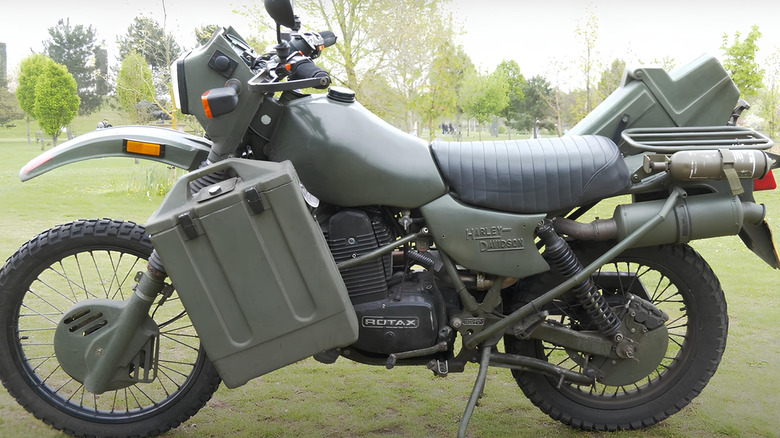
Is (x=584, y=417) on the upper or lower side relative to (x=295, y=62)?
lower

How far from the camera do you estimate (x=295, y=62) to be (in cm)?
264

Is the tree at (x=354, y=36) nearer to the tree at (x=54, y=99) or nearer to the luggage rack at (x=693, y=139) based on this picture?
the luggage rack at (x=693, y=139)

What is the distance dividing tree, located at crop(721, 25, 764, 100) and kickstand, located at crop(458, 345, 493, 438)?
14317 mm

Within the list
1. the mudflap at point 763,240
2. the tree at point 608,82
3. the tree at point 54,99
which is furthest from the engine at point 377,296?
the tree at point 54,99

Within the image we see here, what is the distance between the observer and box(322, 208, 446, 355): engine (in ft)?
9.25

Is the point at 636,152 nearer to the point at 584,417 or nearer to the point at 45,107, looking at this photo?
the point at 584,417

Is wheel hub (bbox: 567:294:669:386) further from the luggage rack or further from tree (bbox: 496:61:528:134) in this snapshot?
tree (bbox: 496:61:528:134)

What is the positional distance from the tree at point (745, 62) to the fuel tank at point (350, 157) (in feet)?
47.6

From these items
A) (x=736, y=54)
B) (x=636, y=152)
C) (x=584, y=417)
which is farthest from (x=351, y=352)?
(x=736, y=54)

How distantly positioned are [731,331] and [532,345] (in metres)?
2.32

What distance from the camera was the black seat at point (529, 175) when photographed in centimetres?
280

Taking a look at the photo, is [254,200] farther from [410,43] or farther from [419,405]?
[410,43]

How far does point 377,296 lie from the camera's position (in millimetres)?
2906

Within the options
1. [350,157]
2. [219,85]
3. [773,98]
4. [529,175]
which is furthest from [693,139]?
[773,98]
